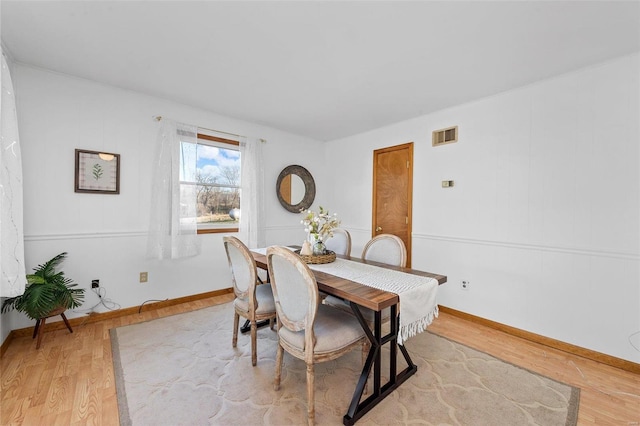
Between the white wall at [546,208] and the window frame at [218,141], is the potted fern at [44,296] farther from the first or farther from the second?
the white wall at [546,208]

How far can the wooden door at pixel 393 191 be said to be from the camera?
363 centimetres

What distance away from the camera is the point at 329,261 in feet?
7.69

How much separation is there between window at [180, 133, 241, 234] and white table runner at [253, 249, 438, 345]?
2054mm

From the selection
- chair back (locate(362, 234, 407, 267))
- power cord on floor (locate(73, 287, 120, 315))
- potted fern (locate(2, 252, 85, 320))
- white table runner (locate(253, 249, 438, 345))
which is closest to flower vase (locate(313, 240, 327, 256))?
white table runner (locate(253, 249, 438, 345))

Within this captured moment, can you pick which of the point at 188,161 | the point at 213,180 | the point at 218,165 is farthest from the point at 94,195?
the point at 218,165

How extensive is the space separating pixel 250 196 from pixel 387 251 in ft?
6.95

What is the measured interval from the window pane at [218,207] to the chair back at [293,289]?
221 cm

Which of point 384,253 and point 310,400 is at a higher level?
point 384,253

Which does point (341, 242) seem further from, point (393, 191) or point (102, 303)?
point (102, 303)

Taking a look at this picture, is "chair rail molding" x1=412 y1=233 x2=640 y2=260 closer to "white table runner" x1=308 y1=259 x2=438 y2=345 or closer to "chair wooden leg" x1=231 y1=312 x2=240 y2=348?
"white table runner" x1=308 y1=259 x2=438 y2=345

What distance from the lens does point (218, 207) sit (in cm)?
365

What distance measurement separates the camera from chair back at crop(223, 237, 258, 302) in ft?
6.60

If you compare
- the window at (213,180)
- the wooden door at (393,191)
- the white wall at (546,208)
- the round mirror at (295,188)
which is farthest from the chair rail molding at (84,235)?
the white wall at (546,208)

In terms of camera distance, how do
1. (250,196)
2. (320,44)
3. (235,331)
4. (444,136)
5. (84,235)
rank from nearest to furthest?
(320,44) → (235,331) → (84,235) → (444,136) → (250,196)
